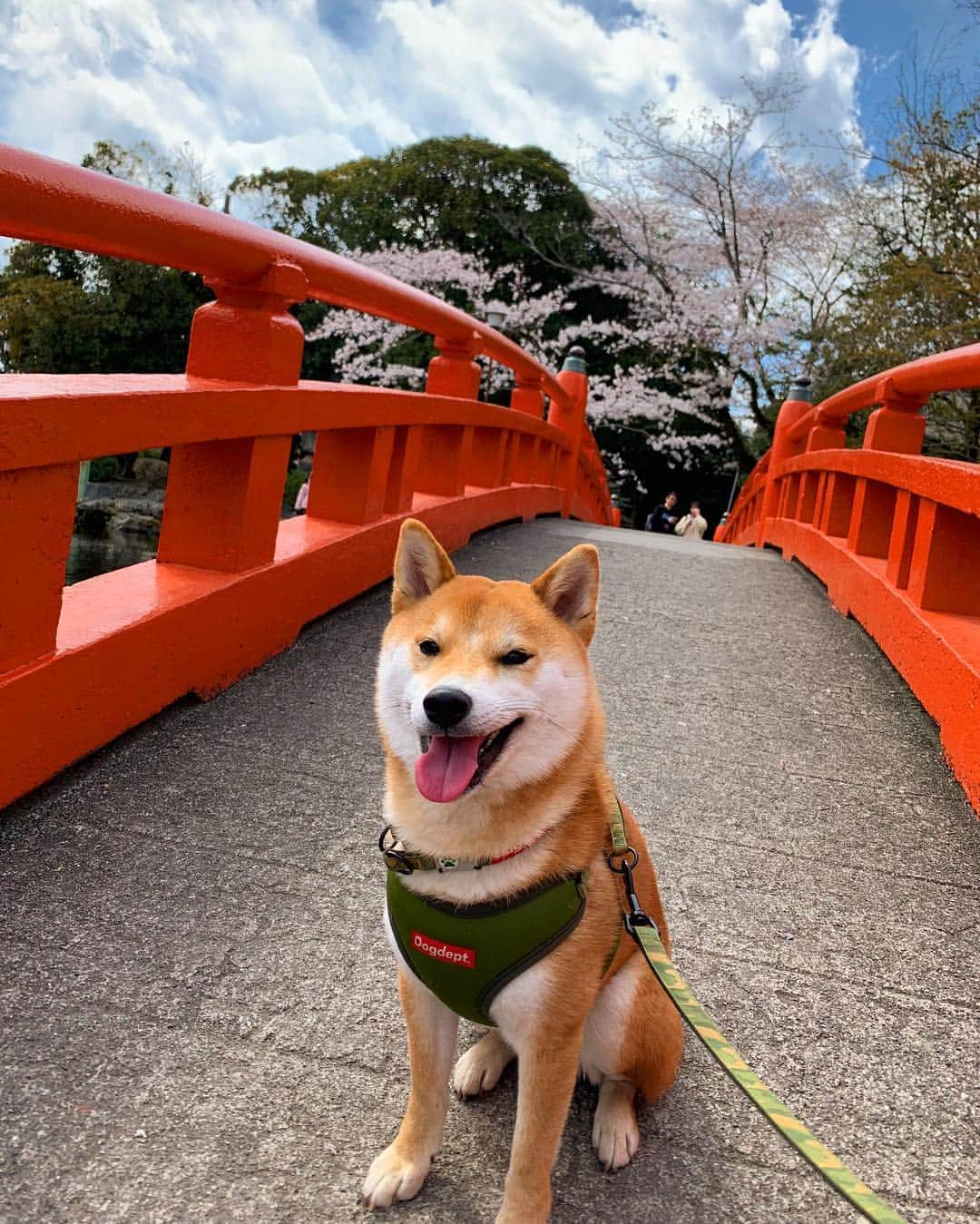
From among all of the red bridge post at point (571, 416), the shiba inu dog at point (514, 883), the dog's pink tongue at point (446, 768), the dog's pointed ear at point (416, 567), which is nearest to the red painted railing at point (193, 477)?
the dog's pointed ear at point (416, 567)

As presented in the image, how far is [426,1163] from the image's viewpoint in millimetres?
1769

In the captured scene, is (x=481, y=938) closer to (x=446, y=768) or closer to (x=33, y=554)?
(x=446, y=768)

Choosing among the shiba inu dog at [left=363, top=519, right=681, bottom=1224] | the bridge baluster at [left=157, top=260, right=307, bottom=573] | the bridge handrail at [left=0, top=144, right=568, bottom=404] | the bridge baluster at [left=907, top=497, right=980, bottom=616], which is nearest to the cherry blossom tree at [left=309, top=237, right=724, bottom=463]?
the bridge handrail at [left=0, top=144, right=568, bottom=404]

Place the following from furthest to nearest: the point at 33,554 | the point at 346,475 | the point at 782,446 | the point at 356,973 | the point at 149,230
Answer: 1. the point at 782,446
2. the point at 346,475
3. the point at 149,230
4. the point at 33,554
5. the point at 356,973

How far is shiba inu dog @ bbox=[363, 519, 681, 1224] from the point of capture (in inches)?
66.4

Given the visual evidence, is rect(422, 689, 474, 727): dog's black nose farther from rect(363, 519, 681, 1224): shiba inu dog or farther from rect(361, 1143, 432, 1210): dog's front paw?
rect(361, 1143, 432, 1210): dog's front paw

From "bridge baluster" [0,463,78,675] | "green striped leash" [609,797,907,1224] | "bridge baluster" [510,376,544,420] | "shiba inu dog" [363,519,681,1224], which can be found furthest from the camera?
"bridge baluster" [510,376,544,420]

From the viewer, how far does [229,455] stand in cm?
366

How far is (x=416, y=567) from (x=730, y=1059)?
1.08 meters

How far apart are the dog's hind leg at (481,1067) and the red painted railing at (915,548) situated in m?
1.99

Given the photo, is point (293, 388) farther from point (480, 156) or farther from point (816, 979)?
point (480, 156)

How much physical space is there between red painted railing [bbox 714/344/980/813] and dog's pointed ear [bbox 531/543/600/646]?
1896 millimetres

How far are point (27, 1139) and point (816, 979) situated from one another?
1.72m

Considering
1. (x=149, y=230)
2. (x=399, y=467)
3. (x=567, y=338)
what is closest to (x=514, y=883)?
(x=149, y=230)
